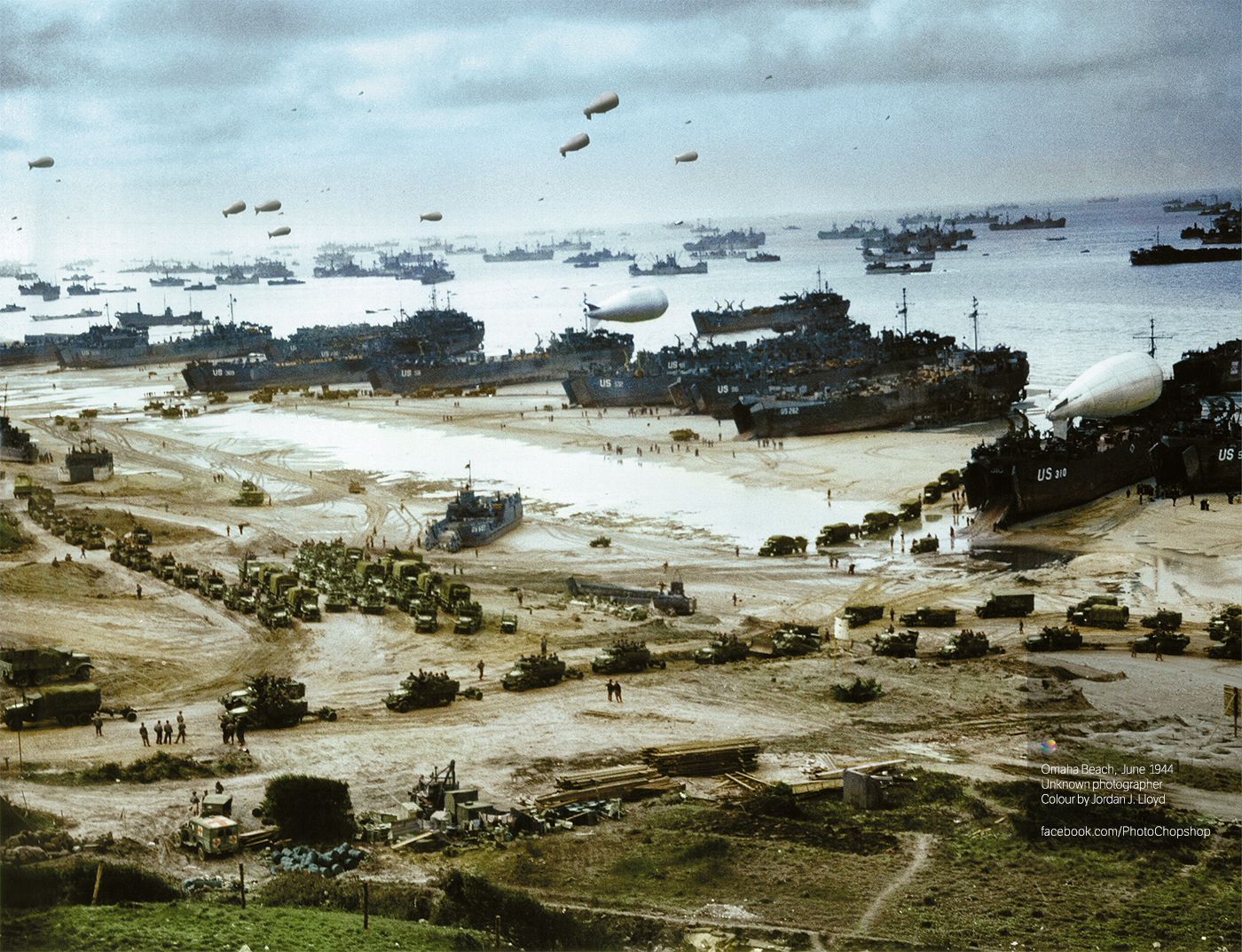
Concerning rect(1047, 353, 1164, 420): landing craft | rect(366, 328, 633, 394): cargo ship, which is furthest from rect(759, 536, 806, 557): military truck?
rect(366, 328, 633, 394): cargo ship

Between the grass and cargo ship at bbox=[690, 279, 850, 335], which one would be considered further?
cargo ship at bbox=[690, 279, 850, 335]

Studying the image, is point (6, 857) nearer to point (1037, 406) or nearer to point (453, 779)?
point (453, 779)

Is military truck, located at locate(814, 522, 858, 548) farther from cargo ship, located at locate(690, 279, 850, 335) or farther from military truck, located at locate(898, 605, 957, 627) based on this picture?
cargo ship, located at locate(690, 279, 850, 335)

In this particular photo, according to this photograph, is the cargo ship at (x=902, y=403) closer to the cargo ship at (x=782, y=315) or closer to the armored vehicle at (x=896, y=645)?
the armored vehicle at (x=896, y=645)

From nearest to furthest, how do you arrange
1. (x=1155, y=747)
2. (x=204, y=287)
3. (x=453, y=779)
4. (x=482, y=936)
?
(x=482, y=936), (x=453, y=779), (x=1155, y=747), (x=204, y=287)

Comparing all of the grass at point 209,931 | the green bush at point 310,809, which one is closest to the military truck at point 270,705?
the green bush at point 310,809

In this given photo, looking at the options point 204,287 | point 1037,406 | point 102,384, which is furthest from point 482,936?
point 204,287

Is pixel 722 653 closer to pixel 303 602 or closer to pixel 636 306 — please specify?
pixel 303 602
